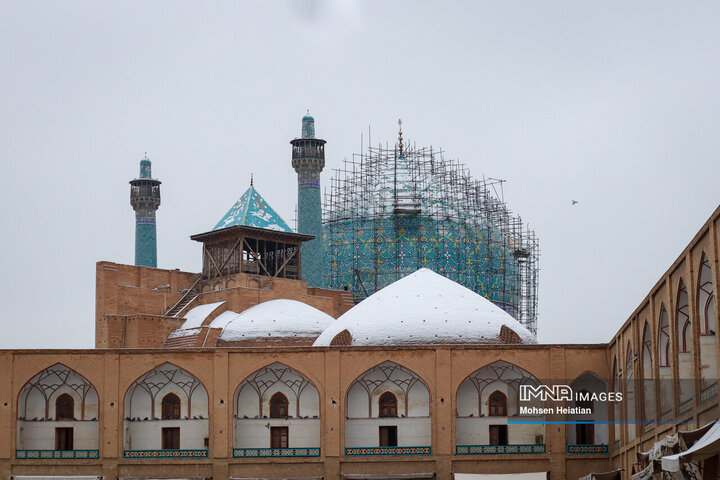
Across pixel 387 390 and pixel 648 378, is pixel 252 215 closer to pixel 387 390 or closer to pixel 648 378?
pixel 387 390

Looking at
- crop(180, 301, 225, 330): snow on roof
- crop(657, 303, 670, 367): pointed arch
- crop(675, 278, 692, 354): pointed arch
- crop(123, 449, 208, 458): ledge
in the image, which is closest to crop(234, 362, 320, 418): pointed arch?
crop(123, 449, 208, 458): ledge

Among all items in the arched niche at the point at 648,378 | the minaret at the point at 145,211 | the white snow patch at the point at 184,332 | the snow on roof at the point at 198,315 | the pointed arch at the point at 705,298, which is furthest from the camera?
the minaret at the point at 145,211

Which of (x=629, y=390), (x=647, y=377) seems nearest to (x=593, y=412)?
(x=629, y=390)

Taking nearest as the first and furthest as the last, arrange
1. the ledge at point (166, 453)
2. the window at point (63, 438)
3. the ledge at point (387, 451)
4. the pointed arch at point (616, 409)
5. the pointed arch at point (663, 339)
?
Answer: the pointed arch at point (663, 339), the pointed arch at point (616, 409), the ledge at point (387, 451), the ledge at point (166, 453), the window at point (63, 438)

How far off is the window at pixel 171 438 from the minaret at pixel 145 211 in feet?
53.8

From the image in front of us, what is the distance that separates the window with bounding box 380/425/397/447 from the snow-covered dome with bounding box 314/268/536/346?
2.10m

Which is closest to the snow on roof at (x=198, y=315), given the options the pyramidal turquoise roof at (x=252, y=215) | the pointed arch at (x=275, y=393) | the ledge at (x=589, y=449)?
the pyramidal turquoise roof at (x=252, y=215)

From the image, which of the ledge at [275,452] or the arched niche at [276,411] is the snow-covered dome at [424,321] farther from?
the ledge at [275,452]

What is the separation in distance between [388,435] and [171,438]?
17.6 ft

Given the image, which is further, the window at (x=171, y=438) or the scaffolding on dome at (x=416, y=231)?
the scaffolding on dome at (x=416, y=231)

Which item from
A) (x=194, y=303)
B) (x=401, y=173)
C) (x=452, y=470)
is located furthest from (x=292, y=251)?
(x=452, y=470)

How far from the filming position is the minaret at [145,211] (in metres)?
48.7

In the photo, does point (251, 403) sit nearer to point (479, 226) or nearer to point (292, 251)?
point (292, 251)

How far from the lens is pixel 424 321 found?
33.1m
